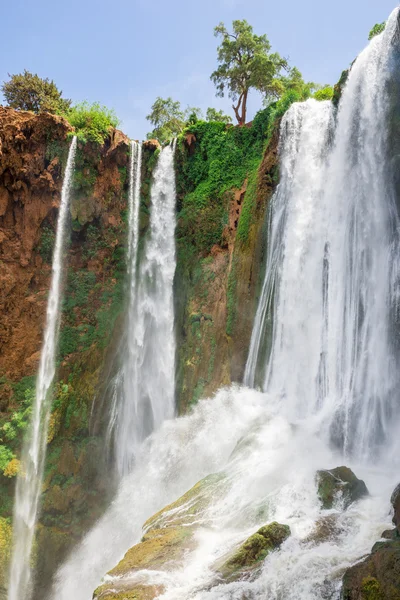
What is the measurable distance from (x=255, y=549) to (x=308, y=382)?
662 centimetres

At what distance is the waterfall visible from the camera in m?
10.7

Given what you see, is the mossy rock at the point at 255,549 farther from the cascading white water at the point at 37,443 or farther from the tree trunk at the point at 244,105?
the tree trunk at the point at 244,105

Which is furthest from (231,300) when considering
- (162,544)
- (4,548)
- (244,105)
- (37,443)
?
Answer: (244,105)

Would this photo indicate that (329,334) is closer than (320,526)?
No

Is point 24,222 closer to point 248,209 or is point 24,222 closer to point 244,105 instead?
point 248,209

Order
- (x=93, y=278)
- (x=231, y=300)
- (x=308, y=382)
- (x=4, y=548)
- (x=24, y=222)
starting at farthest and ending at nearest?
(x=93, y=278)
(x=24, y=222)
(x=231, y=300)
(x=4, y=548)
(x=308, y=382)

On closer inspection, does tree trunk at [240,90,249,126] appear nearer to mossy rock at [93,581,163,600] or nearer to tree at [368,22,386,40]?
tree at [368,22,386,40]

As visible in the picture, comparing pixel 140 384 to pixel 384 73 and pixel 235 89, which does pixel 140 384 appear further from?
pixel 235 89

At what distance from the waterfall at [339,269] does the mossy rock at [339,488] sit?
2447 mm

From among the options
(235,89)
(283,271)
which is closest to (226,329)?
(283,271)

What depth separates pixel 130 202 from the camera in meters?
18.1

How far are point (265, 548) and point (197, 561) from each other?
1.12 metres

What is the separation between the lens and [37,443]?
49.8 feet

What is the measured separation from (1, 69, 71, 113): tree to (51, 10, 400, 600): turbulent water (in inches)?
520
